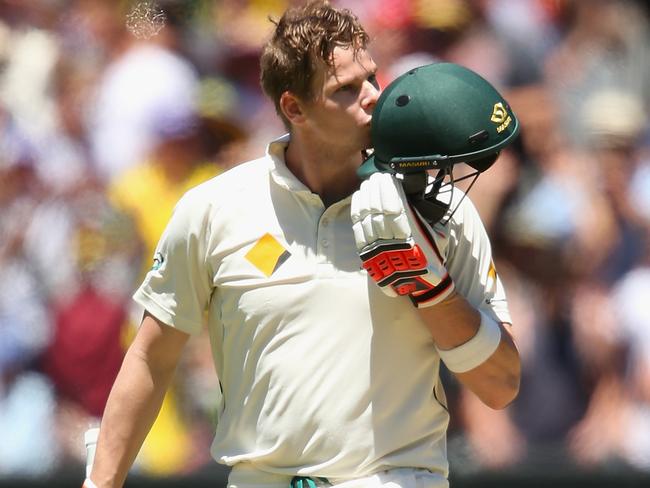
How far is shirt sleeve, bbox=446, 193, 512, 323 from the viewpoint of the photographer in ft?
10.7

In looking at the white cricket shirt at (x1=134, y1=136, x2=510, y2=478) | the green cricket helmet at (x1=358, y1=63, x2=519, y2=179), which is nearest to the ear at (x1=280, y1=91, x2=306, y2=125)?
the white cricket shirt at (x1=134, y1=136, x2=510, y2=478)

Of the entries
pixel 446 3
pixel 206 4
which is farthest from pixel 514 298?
pixel 206 4

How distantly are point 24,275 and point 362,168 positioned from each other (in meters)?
2.57

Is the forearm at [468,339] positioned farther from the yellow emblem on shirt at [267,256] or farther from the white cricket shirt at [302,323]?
the yellow emblem on shirt at [267,256]

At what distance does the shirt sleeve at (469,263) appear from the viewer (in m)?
3.26

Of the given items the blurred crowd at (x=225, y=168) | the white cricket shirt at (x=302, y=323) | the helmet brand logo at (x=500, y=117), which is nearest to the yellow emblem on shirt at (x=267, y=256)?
the white cricket shirt at (x=302, y=323)

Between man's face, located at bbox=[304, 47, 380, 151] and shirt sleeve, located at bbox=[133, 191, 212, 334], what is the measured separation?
0.38m

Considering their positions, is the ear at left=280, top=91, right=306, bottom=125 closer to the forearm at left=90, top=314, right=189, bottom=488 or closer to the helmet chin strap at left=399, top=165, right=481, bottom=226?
the helmet chin strap at left=399, top=165, right=481, bottom=226

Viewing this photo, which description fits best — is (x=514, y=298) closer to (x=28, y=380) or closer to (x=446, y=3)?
(x=446, y=3)

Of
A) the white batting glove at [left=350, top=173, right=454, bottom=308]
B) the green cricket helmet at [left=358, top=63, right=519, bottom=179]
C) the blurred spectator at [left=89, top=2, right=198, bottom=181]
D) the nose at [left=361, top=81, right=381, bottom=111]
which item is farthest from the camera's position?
the blurred spectator at [left=89, top=2, right=198, bottom=181]

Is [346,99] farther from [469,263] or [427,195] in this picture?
[469,263]

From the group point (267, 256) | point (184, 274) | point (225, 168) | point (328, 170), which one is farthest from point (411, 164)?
point (225, 168)

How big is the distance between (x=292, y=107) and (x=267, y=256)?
1.29 feet

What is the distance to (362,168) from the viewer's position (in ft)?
10.4
